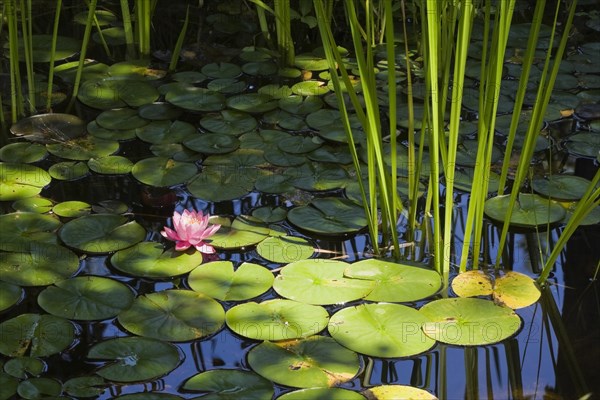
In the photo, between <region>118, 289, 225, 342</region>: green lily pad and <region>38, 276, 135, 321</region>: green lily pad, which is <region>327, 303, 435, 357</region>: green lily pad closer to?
<region>118, 289, 225, 342</region>: green lily pad

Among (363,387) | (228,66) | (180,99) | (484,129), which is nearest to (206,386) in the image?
(363,387)

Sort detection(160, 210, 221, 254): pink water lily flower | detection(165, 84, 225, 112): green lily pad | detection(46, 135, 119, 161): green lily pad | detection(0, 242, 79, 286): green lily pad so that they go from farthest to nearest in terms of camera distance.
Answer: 1. detection(165, 84, 225, 112): green lily pad
2. detection(46, 135, 119, 161): green lily pad
3. detection(160, 210, 221, 254): pink water lily flower
4. detection(0, 242, 79, 286): green lily pad

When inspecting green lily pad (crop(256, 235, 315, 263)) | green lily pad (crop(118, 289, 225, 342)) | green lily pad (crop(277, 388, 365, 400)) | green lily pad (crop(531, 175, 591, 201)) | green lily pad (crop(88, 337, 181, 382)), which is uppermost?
green lily pad (crop(531, 175, 591, 201))

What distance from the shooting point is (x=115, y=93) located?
3.20m

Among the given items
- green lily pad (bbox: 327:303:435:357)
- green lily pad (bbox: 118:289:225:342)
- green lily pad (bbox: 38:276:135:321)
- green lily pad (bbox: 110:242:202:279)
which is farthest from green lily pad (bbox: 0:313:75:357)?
green lily pad (bbox: 327:303:435:357)

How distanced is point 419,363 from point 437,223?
379mm

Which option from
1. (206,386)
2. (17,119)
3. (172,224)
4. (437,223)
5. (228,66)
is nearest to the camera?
(206,386)

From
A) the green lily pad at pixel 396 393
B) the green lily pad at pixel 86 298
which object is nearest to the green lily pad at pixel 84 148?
the green lily pad at pixel 86 298

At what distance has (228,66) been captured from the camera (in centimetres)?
350

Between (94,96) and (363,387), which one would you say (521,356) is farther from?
(94,96)

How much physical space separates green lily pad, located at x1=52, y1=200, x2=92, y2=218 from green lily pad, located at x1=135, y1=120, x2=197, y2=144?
0.46 metres

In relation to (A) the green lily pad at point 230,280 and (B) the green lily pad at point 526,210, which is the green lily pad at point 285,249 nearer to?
A: (A) the green lily pad at point 230,280

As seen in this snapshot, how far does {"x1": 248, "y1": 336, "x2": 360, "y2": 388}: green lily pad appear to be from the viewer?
1814 mm

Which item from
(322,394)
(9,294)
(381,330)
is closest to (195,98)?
(9,294)
